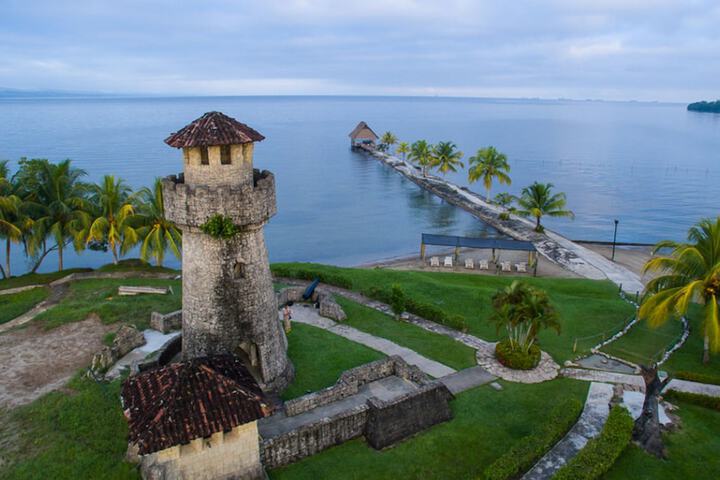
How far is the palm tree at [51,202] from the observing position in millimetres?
34500

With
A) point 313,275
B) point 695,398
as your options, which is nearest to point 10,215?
point 313,275

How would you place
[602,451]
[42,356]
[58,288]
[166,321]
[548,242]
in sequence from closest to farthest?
[602,451], [42,356], [166,321], [58,288], [548,242]

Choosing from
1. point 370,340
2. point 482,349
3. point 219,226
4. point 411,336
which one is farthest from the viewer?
point 411,336

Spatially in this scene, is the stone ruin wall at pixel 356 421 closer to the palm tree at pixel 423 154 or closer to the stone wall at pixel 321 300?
the stone wall at pixel 321 300

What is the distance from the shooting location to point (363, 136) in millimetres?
136750

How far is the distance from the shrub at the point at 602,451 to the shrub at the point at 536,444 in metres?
0.98

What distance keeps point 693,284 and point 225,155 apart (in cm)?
2010

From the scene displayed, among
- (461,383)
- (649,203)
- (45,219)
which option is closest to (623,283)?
(461,383)

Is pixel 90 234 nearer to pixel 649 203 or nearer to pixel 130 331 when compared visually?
pixel 130 331

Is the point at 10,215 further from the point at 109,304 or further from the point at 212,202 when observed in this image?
the point at 212,202

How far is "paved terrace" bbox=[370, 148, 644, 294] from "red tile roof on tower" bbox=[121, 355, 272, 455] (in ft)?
97.9

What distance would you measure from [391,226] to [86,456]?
54.2 m

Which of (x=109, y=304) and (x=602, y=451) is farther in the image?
(x=109, y=304)

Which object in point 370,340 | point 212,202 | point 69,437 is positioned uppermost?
point 212,202
